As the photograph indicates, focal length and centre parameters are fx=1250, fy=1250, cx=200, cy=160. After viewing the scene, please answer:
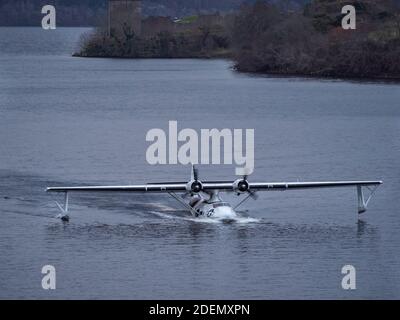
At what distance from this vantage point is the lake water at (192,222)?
66312 mm

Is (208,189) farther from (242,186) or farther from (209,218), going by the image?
(242,186)

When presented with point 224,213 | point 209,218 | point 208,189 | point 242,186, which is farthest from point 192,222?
point 242,186

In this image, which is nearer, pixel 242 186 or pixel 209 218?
pixel 242 186

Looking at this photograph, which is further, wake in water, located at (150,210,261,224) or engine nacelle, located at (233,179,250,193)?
wake in water, located at (150,210,261,224)

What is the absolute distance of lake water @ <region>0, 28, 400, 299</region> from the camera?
66.3 metres

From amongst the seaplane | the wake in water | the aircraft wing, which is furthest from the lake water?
the aircraft wing

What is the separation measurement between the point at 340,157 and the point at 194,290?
4598cm

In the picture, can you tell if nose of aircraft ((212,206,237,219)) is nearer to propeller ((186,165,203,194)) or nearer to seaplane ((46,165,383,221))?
seaplane ((46,165,383,221))

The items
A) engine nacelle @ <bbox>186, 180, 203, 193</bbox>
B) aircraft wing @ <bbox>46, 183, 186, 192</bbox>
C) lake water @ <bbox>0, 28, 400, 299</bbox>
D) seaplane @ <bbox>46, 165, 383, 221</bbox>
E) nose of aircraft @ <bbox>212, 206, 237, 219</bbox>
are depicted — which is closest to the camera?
lake water @ <bbox>0, 28, 400, 299</bbox>

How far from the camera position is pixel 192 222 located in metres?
79.0

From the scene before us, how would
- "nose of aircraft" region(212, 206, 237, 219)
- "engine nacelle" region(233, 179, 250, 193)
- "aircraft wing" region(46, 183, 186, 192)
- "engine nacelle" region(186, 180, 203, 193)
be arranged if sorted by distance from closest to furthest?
"engine nacelle" region(233, 179, 250, 193)
"engine nacelle" region(186, 180, 203, 193)
"nose of aircraft" region(212, 206, 237, 219)
"aircraft wing" region(46, 183, 186, 192)

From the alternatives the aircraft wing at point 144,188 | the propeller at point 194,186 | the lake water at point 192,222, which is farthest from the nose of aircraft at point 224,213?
the aircraft wing at point 144,188

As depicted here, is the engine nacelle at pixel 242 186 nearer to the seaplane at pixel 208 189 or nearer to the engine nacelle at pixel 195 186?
the seaplane at pixel 208 189

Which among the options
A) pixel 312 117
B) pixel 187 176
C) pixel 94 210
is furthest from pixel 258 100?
pixel 94 210
